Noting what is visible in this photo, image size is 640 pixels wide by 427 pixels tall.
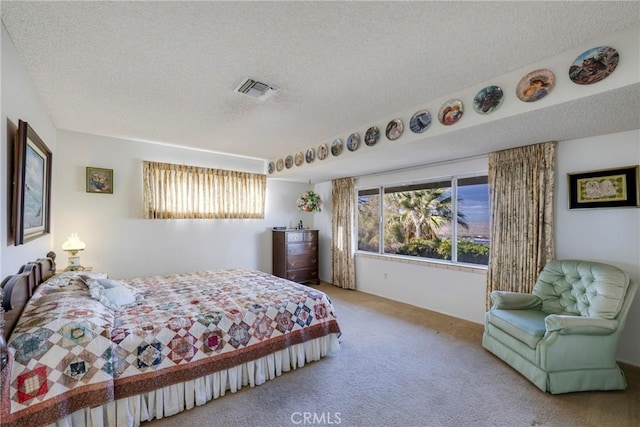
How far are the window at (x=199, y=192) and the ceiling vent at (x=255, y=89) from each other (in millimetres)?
2502

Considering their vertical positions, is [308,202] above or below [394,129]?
below

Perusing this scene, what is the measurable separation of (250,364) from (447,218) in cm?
327

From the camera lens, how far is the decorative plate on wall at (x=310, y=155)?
4.24 m

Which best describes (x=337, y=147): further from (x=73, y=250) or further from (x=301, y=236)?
(x=73, y=250)

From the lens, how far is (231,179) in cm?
491

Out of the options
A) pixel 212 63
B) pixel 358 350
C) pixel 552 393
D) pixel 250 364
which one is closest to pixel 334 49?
pixel 212 63

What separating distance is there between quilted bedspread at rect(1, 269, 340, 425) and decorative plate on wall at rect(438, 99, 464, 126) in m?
2.10

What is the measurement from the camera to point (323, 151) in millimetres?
4043

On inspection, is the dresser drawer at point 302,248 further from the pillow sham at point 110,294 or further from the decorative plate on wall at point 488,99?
the decorative plate on wall at point 488,99

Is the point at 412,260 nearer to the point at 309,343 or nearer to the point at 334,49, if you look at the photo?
the point at 309,343

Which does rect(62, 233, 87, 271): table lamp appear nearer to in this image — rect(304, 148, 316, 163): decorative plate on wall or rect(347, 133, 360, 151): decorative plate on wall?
rect(304, 148, 316, 163): decorative plate on wall

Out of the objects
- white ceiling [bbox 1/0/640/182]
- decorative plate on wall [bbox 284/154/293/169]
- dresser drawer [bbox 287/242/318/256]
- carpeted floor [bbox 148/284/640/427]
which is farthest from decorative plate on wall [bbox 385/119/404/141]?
dresser drawer [bbox 287/242/318/256]

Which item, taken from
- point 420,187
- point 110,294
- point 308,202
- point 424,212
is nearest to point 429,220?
point 424,212

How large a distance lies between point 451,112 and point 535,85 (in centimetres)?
63
